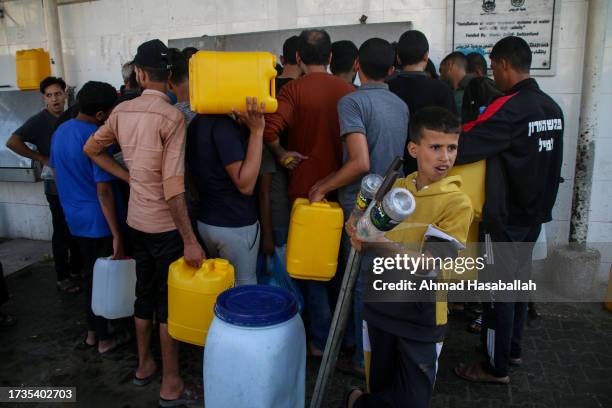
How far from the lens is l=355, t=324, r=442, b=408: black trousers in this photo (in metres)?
2.20

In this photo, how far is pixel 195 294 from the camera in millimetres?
2680

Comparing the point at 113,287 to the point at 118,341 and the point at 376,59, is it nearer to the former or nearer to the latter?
the point at 118,341

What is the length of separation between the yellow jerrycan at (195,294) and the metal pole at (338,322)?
68cm

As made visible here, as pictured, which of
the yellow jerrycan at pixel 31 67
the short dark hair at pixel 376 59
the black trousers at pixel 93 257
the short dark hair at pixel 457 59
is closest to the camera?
the short dark hair at pixel 376 59

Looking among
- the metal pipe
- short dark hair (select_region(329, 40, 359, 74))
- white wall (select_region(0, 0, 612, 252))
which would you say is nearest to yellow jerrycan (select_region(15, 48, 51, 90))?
the metal pipe

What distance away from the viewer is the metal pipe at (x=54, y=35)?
225 inches

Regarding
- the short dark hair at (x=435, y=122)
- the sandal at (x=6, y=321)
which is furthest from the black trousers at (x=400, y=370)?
the sandal at (x=6, y=321)

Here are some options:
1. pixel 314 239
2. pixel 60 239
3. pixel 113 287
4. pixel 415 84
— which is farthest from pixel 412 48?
pixel 60 239

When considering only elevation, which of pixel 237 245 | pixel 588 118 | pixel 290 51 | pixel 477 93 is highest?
pixel 290 51

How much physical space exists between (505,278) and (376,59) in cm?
155

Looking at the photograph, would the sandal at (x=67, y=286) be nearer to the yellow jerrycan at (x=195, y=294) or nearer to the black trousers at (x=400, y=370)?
the yellow jerrycan at (x=195, y=294)

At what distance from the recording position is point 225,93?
2.59m

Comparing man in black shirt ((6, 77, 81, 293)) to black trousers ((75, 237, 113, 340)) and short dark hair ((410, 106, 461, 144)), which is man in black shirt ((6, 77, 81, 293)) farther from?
short dark hair ((410, 106, 461, 144))

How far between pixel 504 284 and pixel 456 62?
2.05 m
